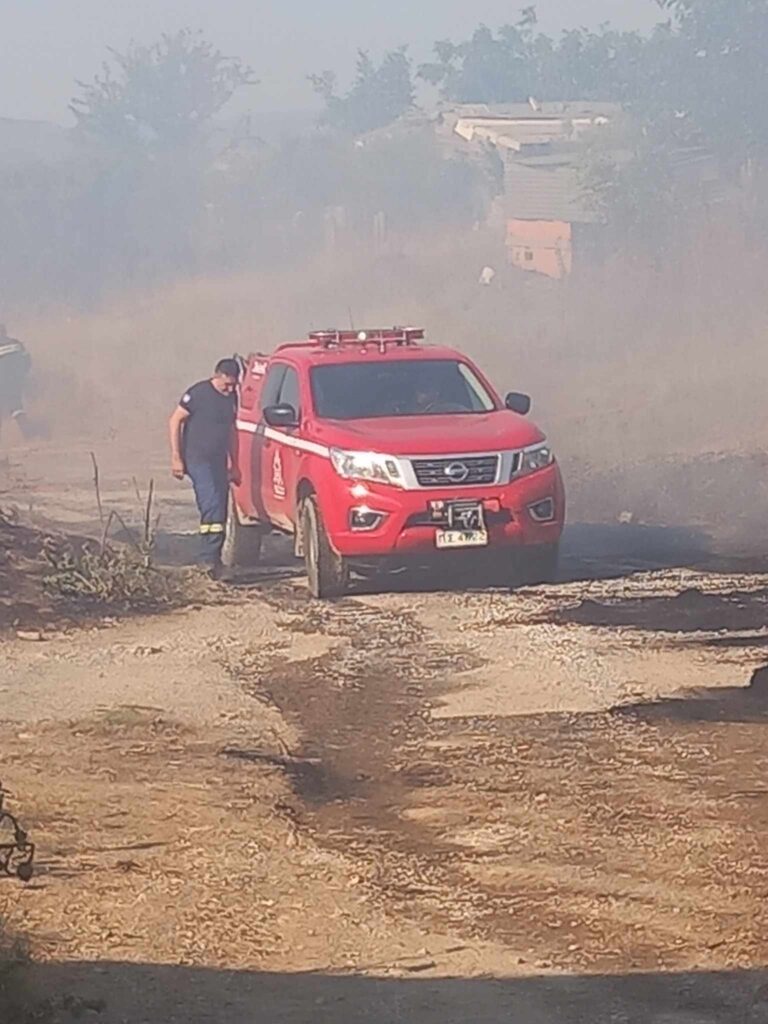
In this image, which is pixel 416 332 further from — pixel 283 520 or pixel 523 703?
pixel 523 703

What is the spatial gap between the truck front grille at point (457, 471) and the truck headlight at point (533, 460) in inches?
7.4

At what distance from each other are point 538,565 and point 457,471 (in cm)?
104

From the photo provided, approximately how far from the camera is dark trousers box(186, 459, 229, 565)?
16.1 meters

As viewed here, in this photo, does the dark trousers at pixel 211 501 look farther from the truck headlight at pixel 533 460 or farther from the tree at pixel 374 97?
the tree at pixel 374 97

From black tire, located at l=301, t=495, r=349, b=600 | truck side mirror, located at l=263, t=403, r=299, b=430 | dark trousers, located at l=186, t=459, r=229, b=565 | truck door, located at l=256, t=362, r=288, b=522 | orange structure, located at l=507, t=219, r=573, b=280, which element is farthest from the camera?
orange structure, located at l=507, t=219, r=573, b=280

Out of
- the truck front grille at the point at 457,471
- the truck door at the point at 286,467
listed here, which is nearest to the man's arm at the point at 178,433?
the truck door at the point at 286,467

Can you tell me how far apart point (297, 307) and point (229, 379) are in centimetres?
3700

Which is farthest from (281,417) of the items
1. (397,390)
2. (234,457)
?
(234,457)

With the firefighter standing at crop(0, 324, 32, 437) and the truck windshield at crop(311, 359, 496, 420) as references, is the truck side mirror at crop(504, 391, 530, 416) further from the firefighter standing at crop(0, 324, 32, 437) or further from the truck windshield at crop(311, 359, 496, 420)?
the firefighter standing at crop(0, 324, 32, 437)

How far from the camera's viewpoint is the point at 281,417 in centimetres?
1512

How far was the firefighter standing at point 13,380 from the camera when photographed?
107 feet

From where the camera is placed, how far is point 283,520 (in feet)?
51.1

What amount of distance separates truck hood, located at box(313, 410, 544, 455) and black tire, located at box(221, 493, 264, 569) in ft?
7.16

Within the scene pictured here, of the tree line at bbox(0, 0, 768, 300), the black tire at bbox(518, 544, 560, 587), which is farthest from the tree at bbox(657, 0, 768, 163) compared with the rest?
the black tire at bbox(518, 544, 560, 587)
